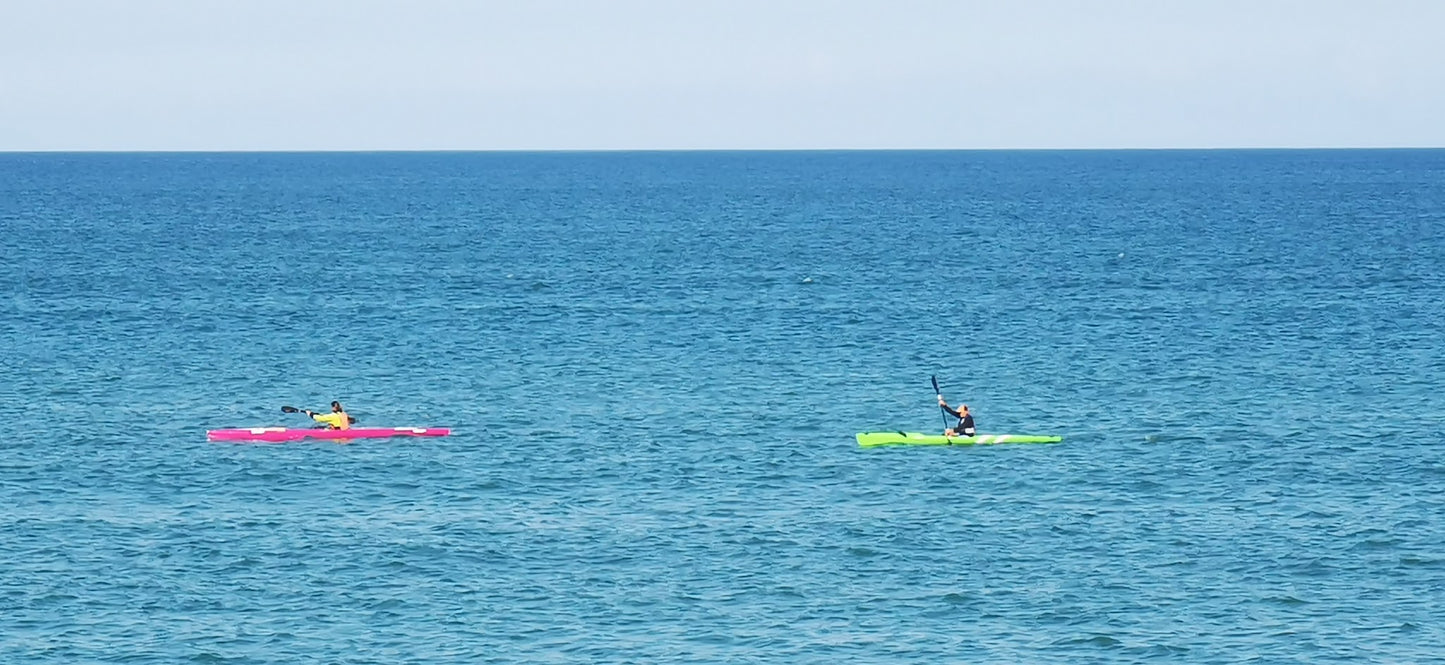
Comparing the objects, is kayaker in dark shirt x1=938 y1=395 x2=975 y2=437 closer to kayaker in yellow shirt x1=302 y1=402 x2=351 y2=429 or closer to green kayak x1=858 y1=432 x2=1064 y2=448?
green kayak x1=858 y1=432 x2=1064 y2=448

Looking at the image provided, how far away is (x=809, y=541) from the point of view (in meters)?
44.4

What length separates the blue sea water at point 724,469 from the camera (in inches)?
1502

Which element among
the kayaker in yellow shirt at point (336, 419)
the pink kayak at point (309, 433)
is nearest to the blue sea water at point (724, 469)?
the pink kayak at point (309, 433)

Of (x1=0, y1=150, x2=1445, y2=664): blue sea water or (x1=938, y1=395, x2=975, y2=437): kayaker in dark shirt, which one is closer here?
(x1=0, y1=150, x2=1445, y2=664): blue sea water

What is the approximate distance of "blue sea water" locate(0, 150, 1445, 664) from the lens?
3816 centimetres

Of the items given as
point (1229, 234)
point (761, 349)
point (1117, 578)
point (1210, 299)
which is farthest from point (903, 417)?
point (1229, 234)

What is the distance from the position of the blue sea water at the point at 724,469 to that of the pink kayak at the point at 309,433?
0.56 metres

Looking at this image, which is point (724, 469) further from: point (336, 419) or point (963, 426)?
point (336, 419)

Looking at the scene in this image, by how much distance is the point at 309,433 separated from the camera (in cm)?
5678

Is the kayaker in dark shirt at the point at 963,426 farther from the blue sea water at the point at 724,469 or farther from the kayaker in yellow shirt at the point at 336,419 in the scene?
the kayaker in yellow shirt at the point at 336,419

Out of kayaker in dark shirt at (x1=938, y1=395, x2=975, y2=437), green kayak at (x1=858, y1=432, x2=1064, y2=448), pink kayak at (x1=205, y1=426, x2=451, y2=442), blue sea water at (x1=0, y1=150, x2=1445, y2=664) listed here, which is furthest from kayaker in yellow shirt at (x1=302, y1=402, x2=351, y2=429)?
kayaker in dark shirt at (x1=938, y1=395, x2=975, y2=437)

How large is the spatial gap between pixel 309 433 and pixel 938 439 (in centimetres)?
1889

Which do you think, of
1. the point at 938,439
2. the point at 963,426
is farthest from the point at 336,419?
the point at 963,426

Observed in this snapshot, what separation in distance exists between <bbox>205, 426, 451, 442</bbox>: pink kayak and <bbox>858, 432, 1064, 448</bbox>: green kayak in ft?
42.3
